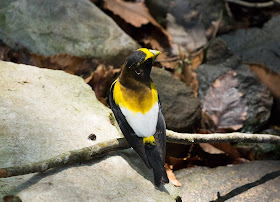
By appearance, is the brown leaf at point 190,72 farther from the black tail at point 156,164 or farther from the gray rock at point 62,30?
the black tail at point 156,164

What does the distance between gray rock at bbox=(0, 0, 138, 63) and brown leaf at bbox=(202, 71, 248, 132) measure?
127cm

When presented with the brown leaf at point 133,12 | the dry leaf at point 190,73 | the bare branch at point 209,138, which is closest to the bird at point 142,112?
the bare branch at point 209,138

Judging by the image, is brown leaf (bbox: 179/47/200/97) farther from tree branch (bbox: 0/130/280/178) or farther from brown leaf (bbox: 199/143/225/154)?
tree branch (bbox: 0/130/280/178)

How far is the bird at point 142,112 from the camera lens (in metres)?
2.83

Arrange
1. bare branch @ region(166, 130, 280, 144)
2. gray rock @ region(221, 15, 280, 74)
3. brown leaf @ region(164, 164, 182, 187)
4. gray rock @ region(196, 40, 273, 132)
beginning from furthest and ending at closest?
gray rock @ region(221, 15, 280, 74)
gray rock @ region(196, 40, 273, 132)
brown leaf @ region(164, 164, 182, 187)
bare branch @ region(166, 130, 280, 144)

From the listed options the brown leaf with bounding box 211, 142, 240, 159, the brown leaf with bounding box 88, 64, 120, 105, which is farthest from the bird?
the brown leaf with bounding box 211, 142, 240, 159

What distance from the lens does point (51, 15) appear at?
191 inches

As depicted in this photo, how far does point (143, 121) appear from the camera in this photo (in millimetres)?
2963

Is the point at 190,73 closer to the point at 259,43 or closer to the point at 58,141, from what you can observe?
the point at 259,43

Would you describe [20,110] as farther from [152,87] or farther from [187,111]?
[187,111]

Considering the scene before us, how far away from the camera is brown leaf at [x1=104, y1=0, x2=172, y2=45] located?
18.2 feet

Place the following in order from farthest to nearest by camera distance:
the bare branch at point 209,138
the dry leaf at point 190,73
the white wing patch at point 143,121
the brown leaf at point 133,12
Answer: the brown leaf at point 133,12, the dry leaf at point 190,73, the bare branch at point 209,138, the white wing patch at point 143,121

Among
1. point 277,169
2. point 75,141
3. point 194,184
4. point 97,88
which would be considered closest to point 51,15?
point 97,88

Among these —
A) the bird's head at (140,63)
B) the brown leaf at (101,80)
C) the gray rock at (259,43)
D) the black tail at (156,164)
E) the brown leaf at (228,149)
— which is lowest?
the brown leaf at (228,149)
